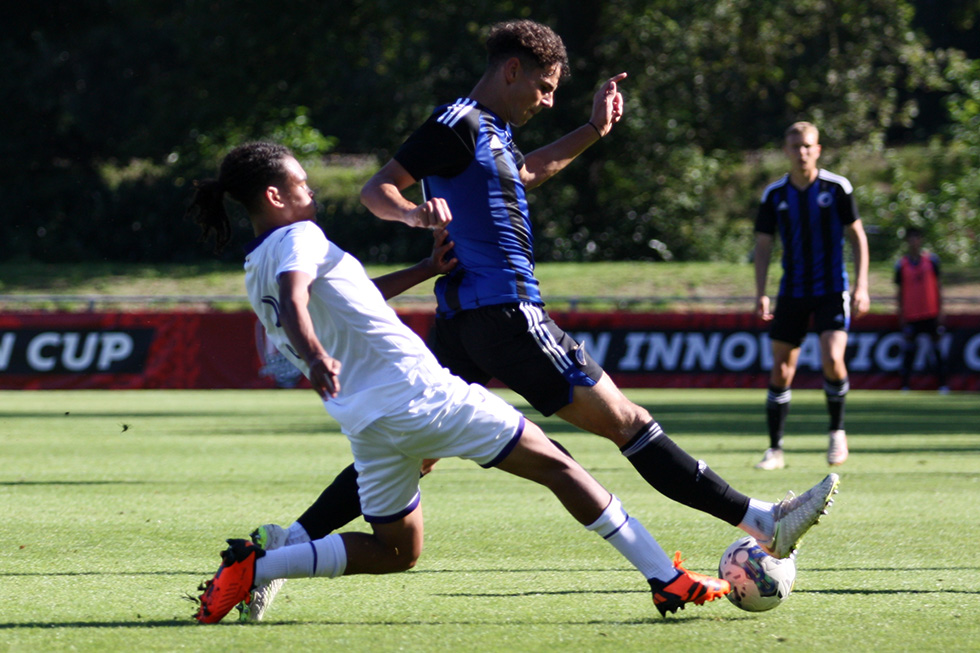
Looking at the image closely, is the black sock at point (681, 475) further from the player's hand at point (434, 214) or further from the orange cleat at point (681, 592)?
the player's hand at point (434, 214)

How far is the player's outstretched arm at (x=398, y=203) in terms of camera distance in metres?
4.49

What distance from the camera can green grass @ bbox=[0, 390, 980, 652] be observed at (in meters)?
4.30

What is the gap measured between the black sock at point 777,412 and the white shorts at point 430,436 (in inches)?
218

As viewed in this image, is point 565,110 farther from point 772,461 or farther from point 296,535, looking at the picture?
point 296,535

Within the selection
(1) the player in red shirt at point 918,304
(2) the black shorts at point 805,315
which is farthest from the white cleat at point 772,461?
(1) the player in red shirt at point 918,304

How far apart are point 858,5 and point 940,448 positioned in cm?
2680

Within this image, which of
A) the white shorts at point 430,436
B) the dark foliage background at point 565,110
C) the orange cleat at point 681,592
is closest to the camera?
the white shorts at point 430,436

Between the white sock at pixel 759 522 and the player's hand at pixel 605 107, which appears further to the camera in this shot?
the player's hand at pixel 605 107

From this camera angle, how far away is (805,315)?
941 centimetres

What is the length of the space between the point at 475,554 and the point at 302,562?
5.16ft

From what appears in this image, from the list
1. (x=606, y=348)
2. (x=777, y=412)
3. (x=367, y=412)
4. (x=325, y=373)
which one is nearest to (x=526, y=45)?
(x=367, y=412)

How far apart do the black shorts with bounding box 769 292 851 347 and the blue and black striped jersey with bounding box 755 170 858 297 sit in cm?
5

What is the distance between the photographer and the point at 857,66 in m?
36.8

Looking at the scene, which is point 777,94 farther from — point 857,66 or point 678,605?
point 678,605
